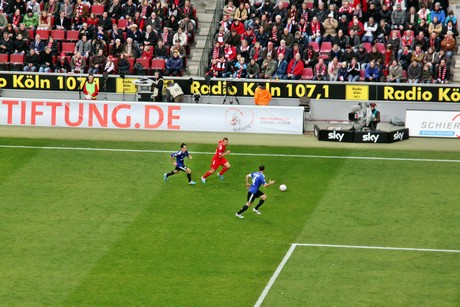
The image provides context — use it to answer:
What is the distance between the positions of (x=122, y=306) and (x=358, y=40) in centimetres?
2685

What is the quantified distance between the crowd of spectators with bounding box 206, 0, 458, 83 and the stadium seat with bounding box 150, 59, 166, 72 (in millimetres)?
2224

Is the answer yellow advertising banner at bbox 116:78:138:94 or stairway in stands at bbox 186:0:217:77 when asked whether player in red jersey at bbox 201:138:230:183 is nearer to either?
yellow advertising banner at bbox 116:78:138:94

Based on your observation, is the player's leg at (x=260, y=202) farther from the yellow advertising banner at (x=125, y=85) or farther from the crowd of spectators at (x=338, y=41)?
the yellow advertising banner at (x=125, y=85)

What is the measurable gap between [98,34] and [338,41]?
11627mm

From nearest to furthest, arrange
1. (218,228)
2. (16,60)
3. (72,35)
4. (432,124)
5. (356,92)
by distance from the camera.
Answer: (218,228) → (432,124) → (356,92) → (16,60) → (72,35)

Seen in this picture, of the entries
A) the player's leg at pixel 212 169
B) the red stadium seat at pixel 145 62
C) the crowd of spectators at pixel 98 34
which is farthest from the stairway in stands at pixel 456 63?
the player's leg at pixel 212 169

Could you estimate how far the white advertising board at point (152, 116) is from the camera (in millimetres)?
46344

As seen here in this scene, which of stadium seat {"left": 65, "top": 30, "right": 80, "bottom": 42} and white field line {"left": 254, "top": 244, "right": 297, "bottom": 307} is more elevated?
stadium seat {"left": 65, "top": 30, "right": 80, "bottom": 42}

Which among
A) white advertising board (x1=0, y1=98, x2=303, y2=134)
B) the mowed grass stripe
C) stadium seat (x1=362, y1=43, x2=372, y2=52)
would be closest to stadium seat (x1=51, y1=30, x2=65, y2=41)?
white advertising board (x1=0, y1=98, x2=303, y2=134)

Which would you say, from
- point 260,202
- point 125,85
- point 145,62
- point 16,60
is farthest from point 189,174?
point 16,60

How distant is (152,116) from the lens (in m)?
46.8

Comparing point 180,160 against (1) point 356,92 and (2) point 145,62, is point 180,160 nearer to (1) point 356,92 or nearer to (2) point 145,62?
(1) point 356,92

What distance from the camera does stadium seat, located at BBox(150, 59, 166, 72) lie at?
172 ft

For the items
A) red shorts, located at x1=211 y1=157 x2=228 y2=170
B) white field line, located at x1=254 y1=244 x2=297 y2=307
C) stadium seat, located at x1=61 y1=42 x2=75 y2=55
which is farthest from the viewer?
stadium seat, located at x1=61 y1=42 x2=75 y2=55
